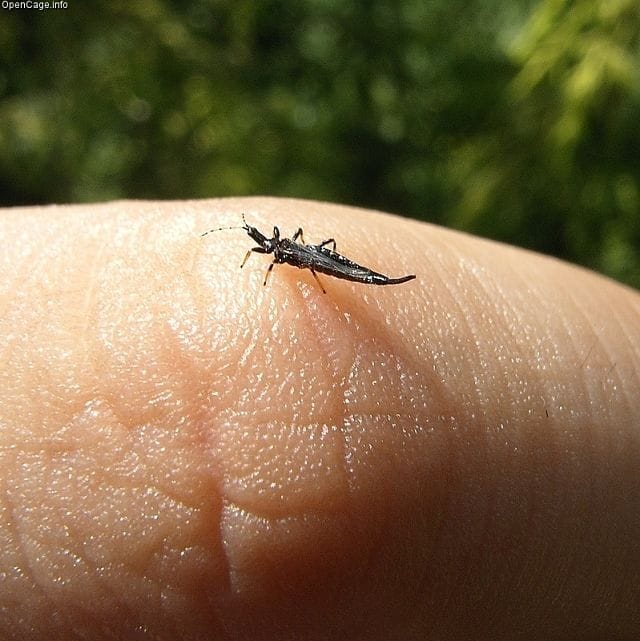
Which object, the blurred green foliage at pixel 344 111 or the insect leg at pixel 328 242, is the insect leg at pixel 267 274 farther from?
the blurred green foliage at pixel 344 111

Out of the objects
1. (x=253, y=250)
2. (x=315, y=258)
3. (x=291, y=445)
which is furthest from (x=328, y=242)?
(x=291, y=445)

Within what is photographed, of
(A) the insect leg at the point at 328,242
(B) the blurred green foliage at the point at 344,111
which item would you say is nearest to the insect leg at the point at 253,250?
(A) the insect leg at the point at 328,242

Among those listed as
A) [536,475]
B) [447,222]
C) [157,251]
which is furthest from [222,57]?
[536,475]

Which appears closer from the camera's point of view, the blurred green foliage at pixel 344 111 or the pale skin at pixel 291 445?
the pale skin at pixel 291 445

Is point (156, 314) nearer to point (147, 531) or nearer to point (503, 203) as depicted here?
point (147, 531)

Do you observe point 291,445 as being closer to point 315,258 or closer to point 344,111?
point 315,258

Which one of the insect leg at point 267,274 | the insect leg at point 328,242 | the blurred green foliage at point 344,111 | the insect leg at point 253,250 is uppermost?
the blurred green foliage at point 344,111
